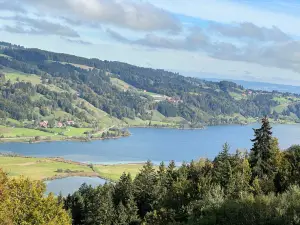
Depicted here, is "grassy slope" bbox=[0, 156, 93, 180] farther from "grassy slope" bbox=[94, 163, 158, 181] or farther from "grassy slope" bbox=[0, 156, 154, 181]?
"grassy slope" bbox=[94, 163, 158, 181]

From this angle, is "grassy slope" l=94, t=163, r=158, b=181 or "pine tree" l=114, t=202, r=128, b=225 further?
"grassy slope" l=94, t=163, r=158, b=181

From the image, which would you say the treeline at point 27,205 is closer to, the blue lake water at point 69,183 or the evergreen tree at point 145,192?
the evergreen tree at point 145,192

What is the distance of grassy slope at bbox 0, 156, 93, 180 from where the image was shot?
4266 inches

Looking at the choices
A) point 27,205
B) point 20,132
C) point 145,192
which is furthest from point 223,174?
point 20,132

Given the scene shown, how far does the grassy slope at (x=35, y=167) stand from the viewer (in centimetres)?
10836

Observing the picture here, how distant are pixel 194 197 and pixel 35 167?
8739 centimetres

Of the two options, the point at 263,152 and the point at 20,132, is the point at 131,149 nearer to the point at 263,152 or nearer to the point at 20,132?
the point at 20,132

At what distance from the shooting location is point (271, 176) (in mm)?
40438

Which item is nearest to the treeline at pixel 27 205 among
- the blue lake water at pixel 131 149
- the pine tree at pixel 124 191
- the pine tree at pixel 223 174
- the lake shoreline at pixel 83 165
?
the pine tree at pixel 223 174

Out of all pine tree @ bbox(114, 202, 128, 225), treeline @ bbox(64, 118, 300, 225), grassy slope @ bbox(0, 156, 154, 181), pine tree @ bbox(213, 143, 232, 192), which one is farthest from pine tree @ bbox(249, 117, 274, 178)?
grassy slope @ bbox(0, 156, 154, 181)

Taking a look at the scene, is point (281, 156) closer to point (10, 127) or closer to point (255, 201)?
point (255, 201)

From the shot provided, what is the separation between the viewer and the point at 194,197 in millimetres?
37375

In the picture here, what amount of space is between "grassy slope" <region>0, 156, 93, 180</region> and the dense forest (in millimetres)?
54210

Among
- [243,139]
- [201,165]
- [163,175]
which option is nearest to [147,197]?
[163,175]
